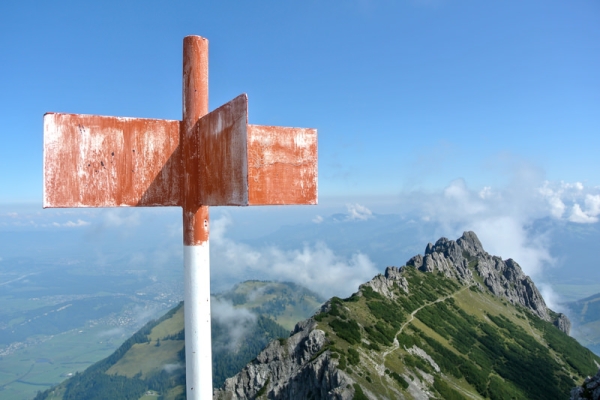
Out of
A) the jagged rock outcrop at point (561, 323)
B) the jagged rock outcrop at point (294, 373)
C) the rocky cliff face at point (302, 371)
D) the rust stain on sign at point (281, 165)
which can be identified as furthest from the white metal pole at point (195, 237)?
the jagged rock outcrop at point (561, 323)

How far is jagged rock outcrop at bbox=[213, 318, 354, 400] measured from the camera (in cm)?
5344

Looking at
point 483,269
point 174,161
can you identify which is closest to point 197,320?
point 174,161

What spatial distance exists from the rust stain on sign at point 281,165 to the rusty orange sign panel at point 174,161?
0.04 feet

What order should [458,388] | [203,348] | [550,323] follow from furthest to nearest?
[550,323] < [458,388] < [203,348]

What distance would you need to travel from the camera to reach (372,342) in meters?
68.2

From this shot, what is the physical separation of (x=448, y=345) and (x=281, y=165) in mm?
100538

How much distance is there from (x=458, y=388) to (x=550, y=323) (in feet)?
334

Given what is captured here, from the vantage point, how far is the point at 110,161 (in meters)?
4.90

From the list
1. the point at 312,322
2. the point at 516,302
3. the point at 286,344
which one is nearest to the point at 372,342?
the point at 312,322

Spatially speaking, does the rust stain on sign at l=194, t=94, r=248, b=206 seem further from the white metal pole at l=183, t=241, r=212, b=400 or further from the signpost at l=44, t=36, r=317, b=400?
the white metal pole at l=183, t=241, r=212, b=400

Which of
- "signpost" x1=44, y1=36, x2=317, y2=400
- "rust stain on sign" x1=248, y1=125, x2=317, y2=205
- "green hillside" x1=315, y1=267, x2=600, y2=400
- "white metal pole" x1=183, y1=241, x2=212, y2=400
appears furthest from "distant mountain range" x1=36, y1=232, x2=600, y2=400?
"rust stain on sign" x1=248, y1=125, x2=317, y2=205

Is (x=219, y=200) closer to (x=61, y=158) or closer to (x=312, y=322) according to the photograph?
(x=61, y=158)

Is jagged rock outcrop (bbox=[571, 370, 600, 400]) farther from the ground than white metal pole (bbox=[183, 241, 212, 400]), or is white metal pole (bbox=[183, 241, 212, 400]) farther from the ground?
white metal pole (bbox=[183, 241, 212, 400])

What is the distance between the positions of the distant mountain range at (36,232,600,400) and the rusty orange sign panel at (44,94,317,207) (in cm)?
5019
